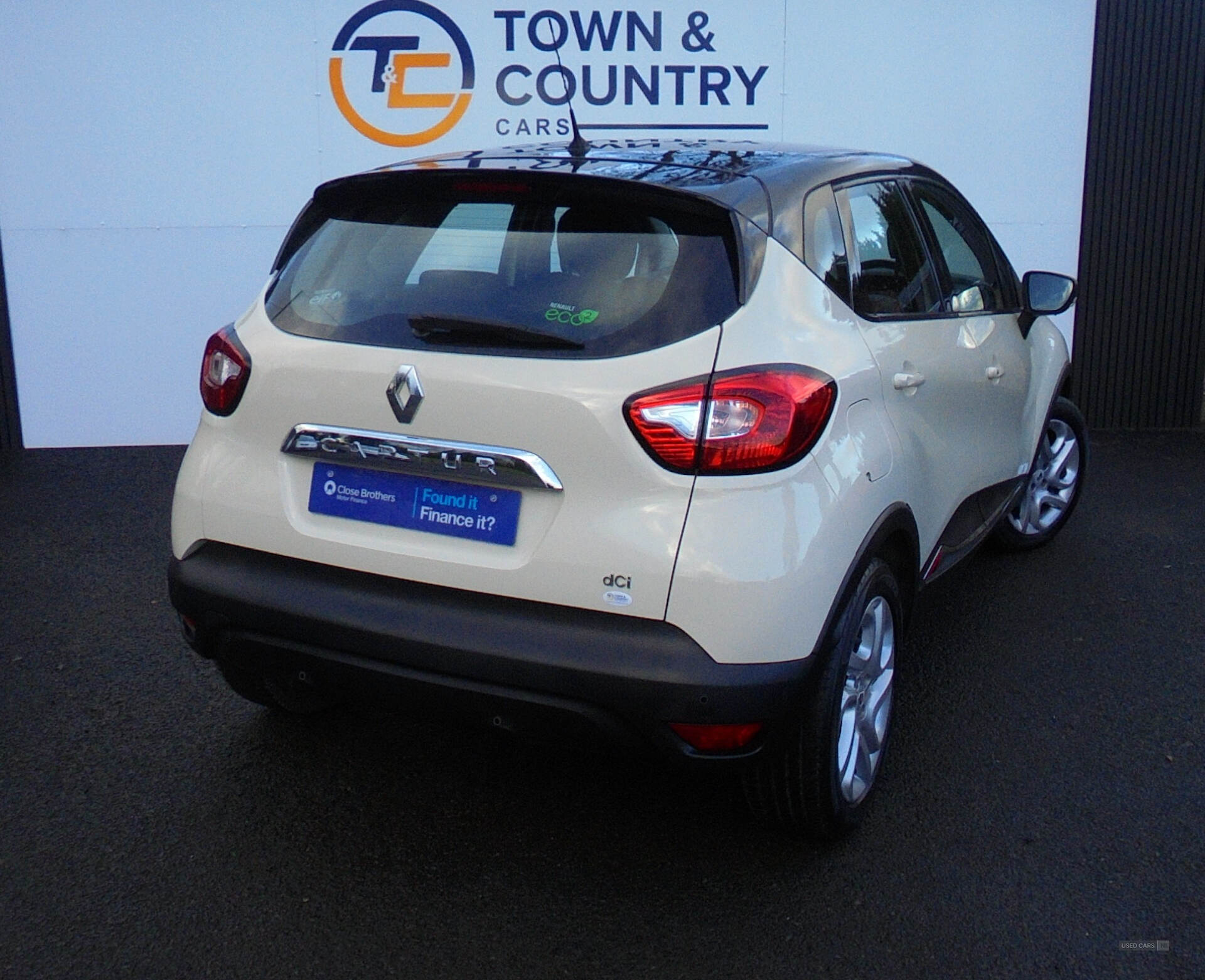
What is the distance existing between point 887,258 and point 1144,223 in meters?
4.98

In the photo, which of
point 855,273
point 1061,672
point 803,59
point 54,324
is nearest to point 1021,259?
point 803,59

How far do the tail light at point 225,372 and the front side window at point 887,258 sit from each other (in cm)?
147

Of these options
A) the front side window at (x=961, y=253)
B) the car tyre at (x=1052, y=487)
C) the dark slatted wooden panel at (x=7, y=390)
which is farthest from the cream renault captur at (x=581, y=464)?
the dark slatted wooden panel at (x=7, y=390)

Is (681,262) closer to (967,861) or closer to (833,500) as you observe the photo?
(833,500)

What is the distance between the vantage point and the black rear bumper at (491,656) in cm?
240

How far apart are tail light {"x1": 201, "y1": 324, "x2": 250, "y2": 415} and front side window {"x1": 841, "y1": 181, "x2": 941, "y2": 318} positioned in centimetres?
147

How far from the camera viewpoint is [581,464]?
2.46 metres

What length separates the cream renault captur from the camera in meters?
2.42

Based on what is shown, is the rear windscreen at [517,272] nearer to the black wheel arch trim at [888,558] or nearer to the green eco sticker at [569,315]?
the green eco sticker at [569,315]

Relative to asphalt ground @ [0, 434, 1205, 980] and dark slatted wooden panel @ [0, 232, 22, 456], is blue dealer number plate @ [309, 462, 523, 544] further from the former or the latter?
dark slatted wooden panel @ [0, 232, 22, 456]

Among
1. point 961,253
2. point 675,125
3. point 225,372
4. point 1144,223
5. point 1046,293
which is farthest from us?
point 1144,223

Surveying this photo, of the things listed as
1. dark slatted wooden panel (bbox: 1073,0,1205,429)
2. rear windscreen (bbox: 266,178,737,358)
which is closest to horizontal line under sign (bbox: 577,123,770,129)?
dark slatted wooden panel (bbox: 1073,0,1205,429)

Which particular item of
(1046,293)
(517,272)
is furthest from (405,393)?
(1046,293)

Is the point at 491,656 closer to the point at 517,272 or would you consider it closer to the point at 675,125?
the point at 517,272
